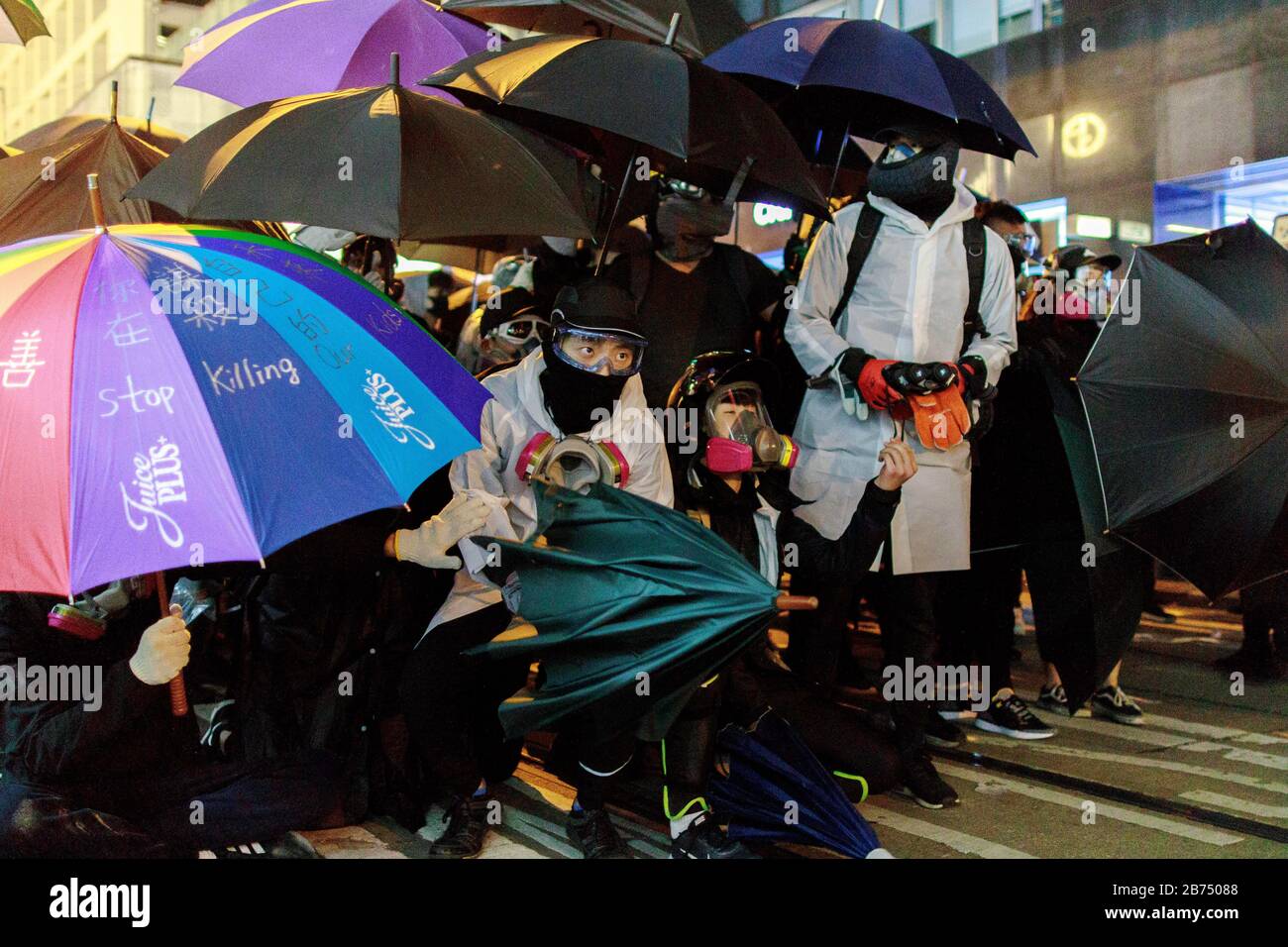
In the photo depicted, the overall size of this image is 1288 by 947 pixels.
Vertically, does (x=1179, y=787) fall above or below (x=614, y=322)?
below

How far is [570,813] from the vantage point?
13.5ft

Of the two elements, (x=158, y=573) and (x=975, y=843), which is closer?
(x=158, y=573)

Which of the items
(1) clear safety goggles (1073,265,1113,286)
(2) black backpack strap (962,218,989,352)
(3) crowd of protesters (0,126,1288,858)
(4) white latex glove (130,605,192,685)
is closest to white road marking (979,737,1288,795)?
(3) crowd of protesters (0,126,1288,858)

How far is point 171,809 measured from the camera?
377cm

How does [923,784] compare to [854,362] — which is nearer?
[923,784]

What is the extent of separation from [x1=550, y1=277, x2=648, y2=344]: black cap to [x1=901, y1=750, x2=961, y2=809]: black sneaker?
5.98 ft

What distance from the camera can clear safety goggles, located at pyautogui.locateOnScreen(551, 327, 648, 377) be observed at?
4078 millimetres

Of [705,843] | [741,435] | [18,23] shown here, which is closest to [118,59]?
[18,23]

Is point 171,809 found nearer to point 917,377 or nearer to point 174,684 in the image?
point 174,684

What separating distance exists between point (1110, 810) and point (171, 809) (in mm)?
3134

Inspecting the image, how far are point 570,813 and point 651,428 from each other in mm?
1284

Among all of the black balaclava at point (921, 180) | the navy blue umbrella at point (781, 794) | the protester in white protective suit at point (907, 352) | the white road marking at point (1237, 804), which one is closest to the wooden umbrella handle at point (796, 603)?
the navy blue umbrella at point (781, 794)
